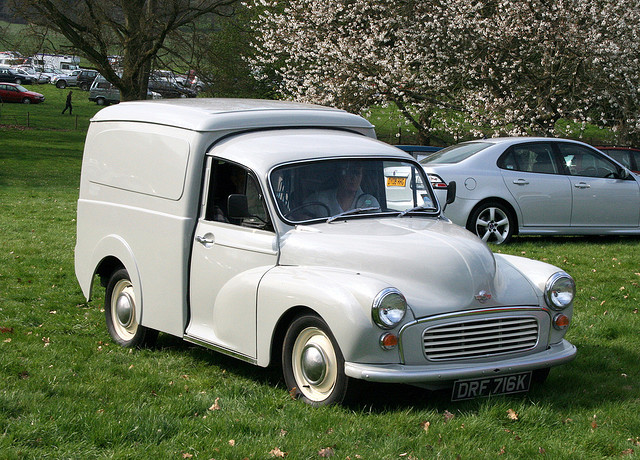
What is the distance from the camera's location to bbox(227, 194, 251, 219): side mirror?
20.6ft

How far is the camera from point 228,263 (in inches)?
255

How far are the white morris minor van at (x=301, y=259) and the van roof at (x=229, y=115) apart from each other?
18 mm

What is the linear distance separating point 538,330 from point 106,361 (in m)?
3.39

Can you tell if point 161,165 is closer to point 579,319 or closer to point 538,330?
point 538,330

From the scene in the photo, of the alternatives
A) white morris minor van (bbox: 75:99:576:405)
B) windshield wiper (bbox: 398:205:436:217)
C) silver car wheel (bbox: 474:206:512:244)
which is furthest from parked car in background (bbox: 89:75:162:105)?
windshield wiper (bbox: 398:205:436:217)

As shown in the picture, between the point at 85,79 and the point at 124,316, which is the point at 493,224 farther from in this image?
the point at 85,79

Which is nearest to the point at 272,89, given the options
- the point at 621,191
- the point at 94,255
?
the point at 621,191

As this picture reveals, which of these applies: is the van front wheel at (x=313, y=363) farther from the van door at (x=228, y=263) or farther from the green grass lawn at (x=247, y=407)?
the van door at (x=228, y=263)

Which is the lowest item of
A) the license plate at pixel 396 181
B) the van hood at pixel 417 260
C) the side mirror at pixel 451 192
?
the van hood at pixel 417 260

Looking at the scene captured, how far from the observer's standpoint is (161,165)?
23.5ft

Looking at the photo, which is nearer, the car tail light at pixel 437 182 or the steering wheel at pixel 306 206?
the steering wheel at pixel 306 206

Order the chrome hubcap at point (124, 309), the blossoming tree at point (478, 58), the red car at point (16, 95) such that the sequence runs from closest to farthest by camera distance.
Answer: the chrome hubcap at point (124, 309)
the blossoming tree at point (478, 58)
the red car at point (16, 95)

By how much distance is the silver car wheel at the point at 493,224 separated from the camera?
1305cm

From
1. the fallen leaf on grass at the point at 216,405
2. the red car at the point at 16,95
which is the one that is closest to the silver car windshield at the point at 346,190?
the fallen leaf on grass at the point at 216,405
